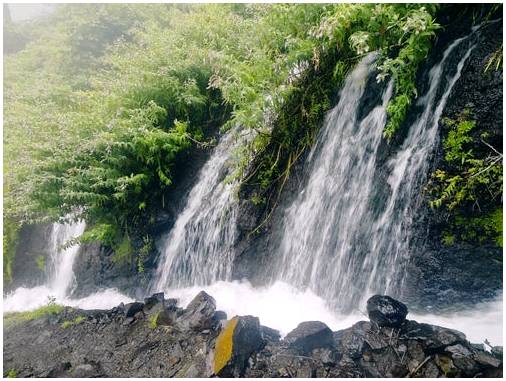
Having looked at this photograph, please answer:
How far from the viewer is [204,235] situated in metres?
6.50

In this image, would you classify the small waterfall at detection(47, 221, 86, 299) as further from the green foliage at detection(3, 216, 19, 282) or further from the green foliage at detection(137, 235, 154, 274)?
the green foliage at detection(137, 235, 154, 274)

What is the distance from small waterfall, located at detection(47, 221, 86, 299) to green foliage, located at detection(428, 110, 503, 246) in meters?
8.09

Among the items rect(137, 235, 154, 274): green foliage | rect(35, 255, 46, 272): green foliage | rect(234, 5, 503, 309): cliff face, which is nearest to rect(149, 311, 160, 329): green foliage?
rect(137, 235, 154, 274): green foliage

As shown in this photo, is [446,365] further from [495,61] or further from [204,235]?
[204,235]

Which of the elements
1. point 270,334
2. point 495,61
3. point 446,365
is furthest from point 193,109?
point 446,365

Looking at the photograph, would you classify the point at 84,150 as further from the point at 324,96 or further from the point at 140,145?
the point at 324,96

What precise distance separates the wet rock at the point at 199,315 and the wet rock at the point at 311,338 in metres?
1.36

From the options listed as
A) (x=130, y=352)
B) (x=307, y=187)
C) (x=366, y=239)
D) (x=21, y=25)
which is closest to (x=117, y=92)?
(x=307, y=187)

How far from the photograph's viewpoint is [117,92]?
7.39 meters

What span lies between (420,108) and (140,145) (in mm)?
5082

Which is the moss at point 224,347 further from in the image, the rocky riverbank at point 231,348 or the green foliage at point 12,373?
the green foliage at point 12,373

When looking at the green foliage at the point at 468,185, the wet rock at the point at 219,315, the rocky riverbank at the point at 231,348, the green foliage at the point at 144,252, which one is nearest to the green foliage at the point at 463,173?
the green foliage at the point at 468,185

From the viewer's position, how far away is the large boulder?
3.87 metres

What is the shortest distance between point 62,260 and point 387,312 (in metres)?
8.37
